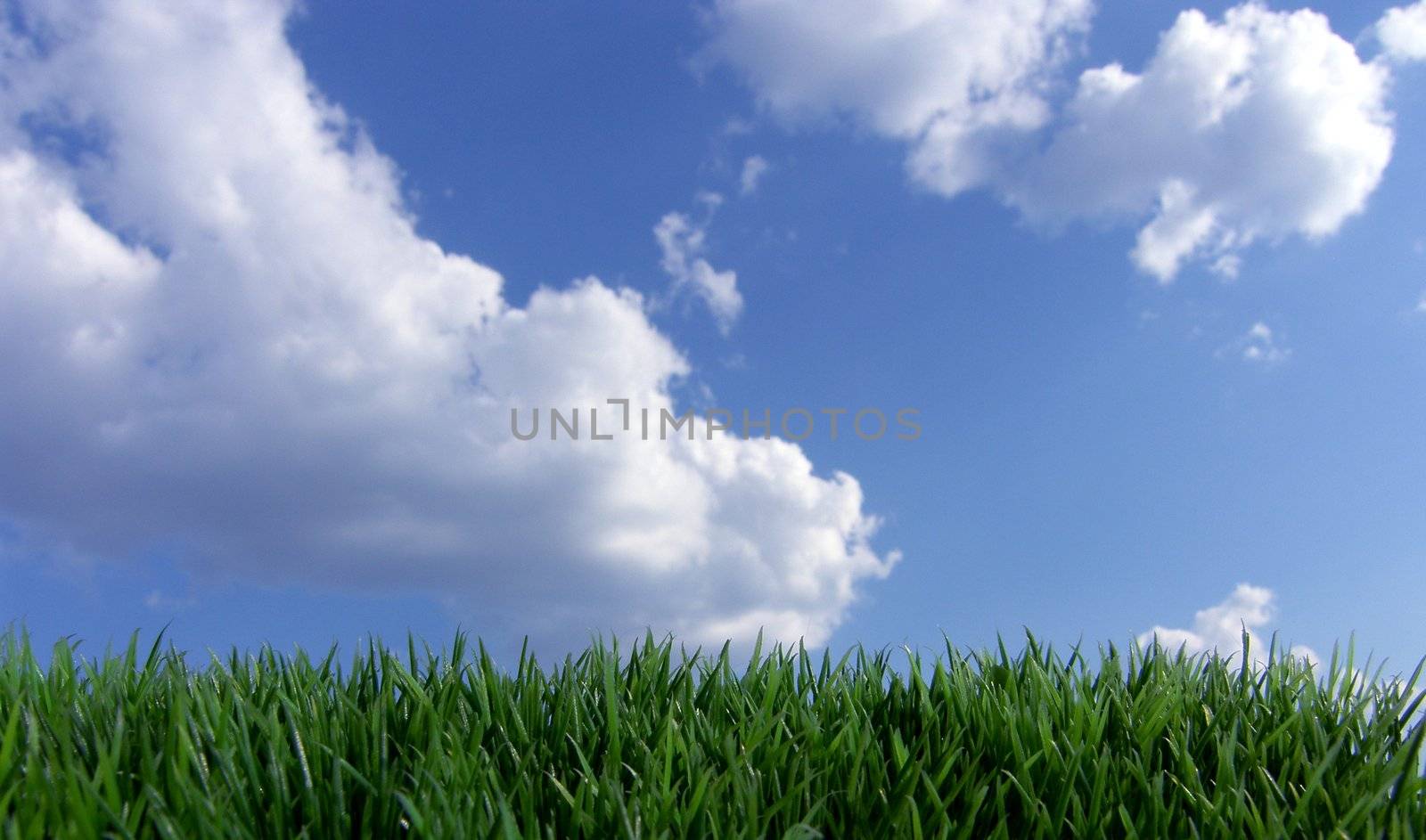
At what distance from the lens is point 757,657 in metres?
3.92

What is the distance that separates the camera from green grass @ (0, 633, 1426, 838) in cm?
235

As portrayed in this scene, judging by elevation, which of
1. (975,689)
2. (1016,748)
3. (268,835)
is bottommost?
(268,835)

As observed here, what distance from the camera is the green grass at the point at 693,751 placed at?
7.70 ft

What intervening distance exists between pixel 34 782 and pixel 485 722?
1.09 meters

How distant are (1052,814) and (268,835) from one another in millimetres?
1788

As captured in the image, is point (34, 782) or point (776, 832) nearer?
point (34, 782)

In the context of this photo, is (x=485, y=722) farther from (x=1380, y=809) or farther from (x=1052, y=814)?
(x=1380, y=809)

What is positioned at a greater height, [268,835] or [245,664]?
[245,664]

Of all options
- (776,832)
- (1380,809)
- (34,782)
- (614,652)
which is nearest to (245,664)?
(614,652)

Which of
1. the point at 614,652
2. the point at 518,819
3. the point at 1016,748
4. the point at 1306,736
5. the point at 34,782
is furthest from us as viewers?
the point at 614,652

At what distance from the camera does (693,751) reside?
2.79 meters

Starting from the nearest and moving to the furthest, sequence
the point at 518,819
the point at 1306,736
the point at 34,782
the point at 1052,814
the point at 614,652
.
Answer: the point at 34,782 → the point at 518,819 → the point at 1052,814 → the point at 1306,736 → the point at 614,652

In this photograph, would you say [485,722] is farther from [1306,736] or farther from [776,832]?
[1306,736]

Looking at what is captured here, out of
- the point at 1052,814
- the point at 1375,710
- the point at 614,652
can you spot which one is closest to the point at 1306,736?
the point at 1375,710
